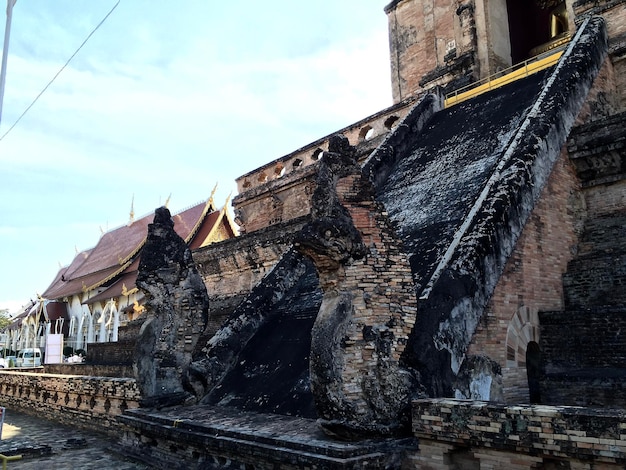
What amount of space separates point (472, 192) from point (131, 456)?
5.31m

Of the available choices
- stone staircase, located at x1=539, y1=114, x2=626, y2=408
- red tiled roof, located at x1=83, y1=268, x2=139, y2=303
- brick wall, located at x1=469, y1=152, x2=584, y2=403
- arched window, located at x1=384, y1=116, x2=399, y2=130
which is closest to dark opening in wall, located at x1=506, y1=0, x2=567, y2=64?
arched window, located at x1=384, y1=116, x2=399, y2=130

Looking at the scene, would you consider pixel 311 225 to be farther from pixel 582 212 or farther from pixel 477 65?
pixel 477 65

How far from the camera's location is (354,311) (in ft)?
16.2

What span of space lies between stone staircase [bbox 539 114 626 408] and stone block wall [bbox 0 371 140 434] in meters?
5.27

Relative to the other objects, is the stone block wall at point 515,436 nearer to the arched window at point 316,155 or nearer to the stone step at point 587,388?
the stone step at point 587,388

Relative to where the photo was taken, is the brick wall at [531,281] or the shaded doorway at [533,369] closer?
the brick wall at [531,281]

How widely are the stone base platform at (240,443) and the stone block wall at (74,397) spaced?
1299mm

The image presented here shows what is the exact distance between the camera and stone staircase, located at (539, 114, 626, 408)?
5.50 metres

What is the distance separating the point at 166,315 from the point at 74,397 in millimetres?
4427

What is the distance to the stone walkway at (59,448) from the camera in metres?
7.09

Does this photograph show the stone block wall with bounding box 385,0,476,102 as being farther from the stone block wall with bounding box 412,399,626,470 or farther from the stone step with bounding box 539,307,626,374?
the stone block wall with bounding box 412,399,626,470

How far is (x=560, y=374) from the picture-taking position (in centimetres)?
571

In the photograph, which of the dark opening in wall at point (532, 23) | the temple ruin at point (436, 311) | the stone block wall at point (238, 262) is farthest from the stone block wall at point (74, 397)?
the dark opening in wall at point (532, 23)

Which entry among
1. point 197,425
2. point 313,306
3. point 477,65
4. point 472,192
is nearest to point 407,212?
point 472,192
